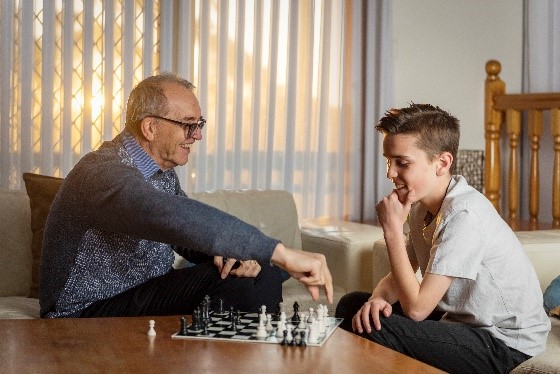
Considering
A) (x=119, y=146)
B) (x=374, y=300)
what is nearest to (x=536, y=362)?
(x=374, y=300)

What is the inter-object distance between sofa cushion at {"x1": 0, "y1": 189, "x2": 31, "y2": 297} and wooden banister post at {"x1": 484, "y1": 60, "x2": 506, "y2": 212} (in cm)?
265

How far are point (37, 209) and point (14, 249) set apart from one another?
6.6 inches

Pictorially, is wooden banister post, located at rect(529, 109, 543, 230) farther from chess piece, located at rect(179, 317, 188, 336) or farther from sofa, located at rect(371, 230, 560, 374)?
chess piece, located at rect(179, 317, 188, 336)

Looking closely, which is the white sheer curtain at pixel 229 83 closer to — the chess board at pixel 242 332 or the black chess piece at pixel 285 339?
the chess board at pixel 242 332

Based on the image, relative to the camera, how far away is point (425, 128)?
2334 millimetres

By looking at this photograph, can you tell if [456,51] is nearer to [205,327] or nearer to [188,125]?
[188,125]

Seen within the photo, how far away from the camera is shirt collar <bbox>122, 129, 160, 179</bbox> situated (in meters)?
2.53

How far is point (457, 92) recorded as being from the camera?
5.05 metres

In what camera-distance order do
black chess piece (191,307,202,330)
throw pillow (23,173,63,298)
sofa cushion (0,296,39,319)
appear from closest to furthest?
black chess piece (191,307,202,330)
sofa cushion (0,296,39,319)
throw pillow (23,173,63,298)

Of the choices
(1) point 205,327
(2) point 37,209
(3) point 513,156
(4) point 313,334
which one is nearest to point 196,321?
(1) point 205,327

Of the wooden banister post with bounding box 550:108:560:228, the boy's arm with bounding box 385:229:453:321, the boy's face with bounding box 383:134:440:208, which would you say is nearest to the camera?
the boy's arm with bounding box 385:229:453:321

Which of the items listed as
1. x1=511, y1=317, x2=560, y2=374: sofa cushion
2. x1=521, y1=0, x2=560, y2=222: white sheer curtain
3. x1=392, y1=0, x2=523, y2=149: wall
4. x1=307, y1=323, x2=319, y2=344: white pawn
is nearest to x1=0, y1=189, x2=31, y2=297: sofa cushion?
x1=307, y1=323, x2=319, y2=344: white pawn

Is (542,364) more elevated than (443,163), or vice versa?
(443,163)

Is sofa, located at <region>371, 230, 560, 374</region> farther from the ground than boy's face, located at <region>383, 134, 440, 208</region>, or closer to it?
closer to it
